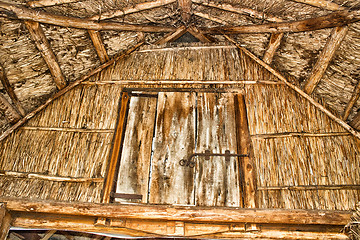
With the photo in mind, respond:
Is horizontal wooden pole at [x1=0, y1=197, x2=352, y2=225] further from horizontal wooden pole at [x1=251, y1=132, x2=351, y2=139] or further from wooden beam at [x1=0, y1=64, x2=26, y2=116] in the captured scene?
wooden beam at [x1=0, y1=64, x2=26, y2=116]

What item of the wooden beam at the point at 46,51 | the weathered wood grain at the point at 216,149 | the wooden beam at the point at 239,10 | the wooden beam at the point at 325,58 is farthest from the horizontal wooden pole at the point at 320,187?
the wooden beam at the point at 46,51

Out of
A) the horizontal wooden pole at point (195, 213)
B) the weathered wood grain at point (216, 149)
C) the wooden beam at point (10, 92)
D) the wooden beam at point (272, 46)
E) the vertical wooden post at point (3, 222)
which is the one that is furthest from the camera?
the wooden beam at point (272, 46)

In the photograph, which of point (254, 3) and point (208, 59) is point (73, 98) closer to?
point (208, 59)

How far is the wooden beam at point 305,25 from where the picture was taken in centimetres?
292

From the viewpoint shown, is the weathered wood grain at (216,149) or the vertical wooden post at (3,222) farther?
the weathered wood grain at (216,149)

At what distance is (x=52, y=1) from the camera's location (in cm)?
320

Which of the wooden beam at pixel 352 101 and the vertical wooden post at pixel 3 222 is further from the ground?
the wooden beam at pixel 352 101

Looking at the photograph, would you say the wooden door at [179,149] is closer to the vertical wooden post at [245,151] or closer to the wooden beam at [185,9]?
the vertical wooden post at [245,151]

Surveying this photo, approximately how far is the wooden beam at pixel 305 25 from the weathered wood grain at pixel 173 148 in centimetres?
126

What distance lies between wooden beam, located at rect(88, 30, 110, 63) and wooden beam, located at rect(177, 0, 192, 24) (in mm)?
1293

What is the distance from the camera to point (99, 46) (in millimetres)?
3893

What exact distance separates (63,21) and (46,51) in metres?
0.50

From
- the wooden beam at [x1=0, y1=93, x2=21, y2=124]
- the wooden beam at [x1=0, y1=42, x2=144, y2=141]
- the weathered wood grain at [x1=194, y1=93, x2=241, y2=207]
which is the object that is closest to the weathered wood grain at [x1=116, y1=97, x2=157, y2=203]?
the weathered wood grain at [x1=194, y1=93, x2=241, y2=207]

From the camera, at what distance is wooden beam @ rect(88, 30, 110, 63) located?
3719mm
